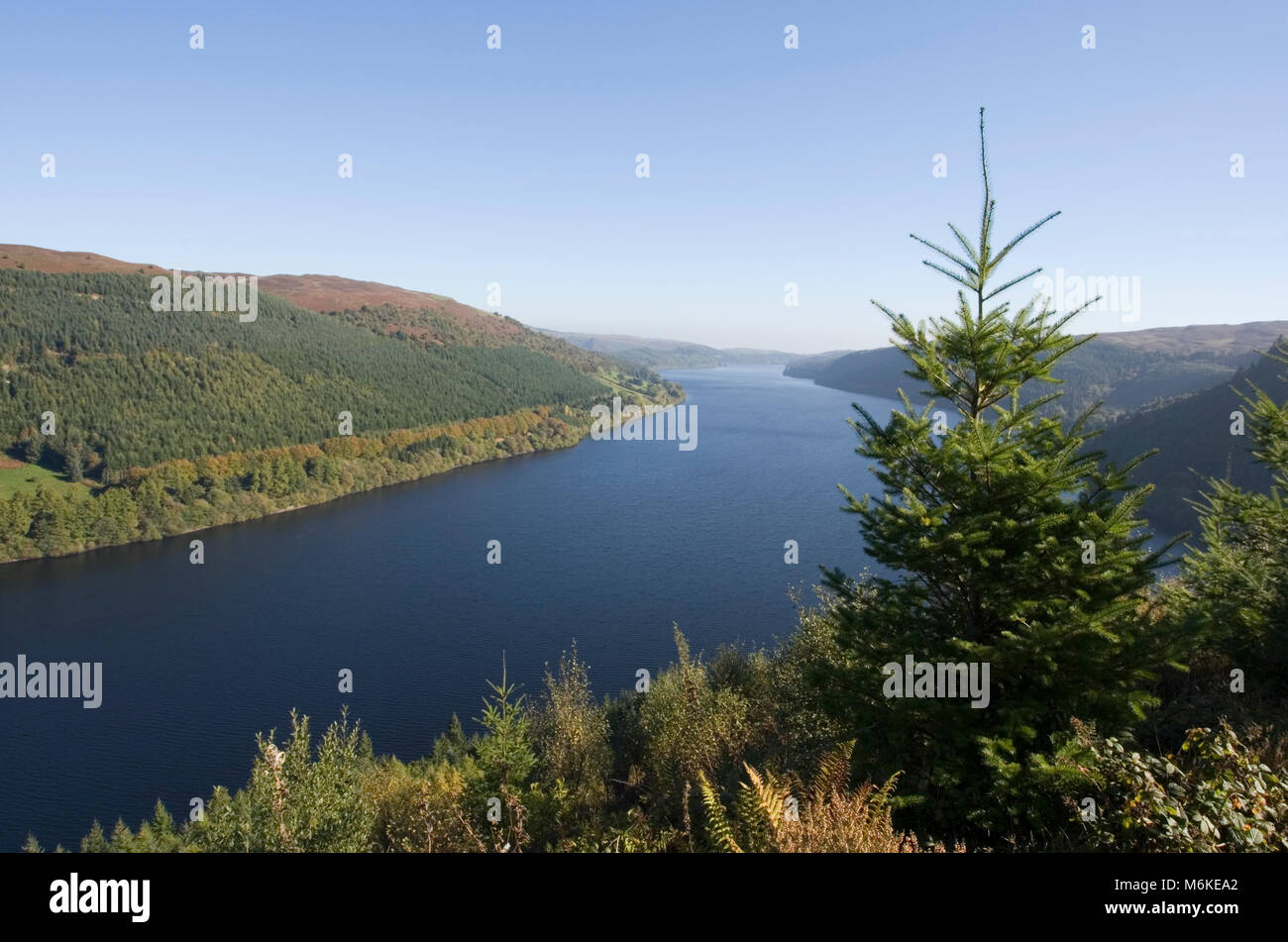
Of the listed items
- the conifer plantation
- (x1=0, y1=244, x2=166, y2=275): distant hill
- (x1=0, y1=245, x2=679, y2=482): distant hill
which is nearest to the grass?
(x1=0, y1=245, x2=679, y2=482): distant hill

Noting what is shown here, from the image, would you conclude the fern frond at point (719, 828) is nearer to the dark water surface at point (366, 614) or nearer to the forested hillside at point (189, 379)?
the dark water surface at point (366, 614)

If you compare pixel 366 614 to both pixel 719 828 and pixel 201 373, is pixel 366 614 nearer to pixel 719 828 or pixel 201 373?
pixel 719 828

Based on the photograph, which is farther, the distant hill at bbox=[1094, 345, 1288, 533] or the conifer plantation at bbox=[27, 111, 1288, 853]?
the distant hill at bbox=[1094, 345, 1288, 533]

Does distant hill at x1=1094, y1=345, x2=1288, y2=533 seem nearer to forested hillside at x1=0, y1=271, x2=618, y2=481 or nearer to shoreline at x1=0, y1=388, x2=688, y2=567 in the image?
shoreline at x1=0, y1=388, x2=688, y2=567

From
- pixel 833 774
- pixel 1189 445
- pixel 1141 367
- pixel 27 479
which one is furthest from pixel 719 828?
pixel 1141 367

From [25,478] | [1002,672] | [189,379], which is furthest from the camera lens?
[189,379]

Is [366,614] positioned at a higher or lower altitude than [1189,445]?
lower

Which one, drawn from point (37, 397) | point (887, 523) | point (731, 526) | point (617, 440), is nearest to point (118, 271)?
point (37, 397)
